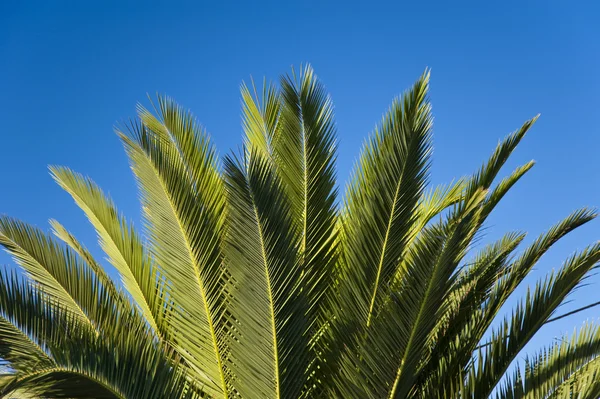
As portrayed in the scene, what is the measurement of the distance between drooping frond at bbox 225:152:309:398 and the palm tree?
0.4 inches

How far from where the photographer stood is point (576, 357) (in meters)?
5.61

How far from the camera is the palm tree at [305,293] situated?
5207 mm

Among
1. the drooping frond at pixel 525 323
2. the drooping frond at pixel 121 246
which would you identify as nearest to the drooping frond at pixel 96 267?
the drooping frond at pixel 121 246

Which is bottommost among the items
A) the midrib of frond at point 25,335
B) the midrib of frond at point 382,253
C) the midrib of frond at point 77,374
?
the midrib of frond at point 77,374

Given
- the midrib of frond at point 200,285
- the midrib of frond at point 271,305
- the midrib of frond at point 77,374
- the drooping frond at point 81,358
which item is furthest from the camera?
the midrib of frond at point 200,285

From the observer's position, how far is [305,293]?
5512 mm

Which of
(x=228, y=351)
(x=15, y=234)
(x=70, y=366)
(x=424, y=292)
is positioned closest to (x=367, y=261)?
(x=424, y=292)

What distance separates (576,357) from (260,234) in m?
2.69

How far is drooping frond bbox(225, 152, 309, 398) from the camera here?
533 cm

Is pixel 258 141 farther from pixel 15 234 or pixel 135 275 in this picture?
pixel 15 234

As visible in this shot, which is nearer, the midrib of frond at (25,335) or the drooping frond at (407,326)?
the drooping frond at (407,326)

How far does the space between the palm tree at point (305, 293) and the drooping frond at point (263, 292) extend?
1cm

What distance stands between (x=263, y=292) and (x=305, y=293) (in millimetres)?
357

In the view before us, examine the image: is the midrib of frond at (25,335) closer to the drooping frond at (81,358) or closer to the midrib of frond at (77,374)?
the drooping frond at (81,358)
